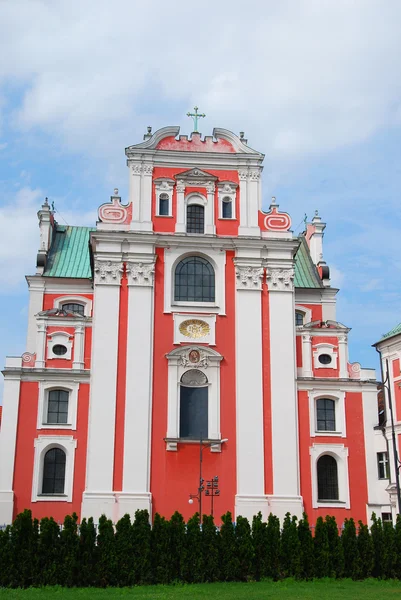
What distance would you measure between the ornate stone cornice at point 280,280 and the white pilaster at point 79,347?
8.72 m

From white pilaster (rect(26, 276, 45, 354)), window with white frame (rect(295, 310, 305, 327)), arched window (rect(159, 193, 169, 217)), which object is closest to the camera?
arched window (rect(159, 193, 169, 217))

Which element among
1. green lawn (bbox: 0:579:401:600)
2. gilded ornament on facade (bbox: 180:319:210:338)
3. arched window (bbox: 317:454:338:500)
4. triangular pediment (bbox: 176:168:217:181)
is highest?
triangular pediment (bbox: 176:168:217:181)

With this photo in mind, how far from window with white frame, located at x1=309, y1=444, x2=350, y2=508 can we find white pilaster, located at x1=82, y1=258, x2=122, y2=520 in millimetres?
8750

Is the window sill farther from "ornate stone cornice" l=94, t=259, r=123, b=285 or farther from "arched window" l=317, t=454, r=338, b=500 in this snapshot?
"ornate stone cornice" l=94, t=259, r=123, b=285

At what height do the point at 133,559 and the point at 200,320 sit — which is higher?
the point at 200,320

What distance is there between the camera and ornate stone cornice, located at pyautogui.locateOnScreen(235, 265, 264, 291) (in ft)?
114

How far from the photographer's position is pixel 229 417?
32969 mm

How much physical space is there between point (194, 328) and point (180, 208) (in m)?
5.69

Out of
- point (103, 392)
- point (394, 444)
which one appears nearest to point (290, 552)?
point (394, 444)

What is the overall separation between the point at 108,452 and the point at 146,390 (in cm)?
304

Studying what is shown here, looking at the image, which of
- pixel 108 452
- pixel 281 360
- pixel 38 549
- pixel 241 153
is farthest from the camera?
pixel 241 153

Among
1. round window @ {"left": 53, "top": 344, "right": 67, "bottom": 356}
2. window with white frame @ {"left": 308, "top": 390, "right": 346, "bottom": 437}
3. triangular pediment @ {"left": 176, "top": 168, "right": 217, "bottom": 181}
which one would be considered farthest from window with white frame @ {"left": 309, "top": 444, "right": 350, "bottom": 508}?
triangular pediment @ {"left": 176, "top": 168, "right": 217, "bottom": 181}

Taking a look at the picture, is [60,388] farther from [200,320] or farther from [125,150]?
[125,150]

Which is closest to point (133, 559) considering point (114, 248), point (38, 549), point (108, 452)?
point (38, 549)
